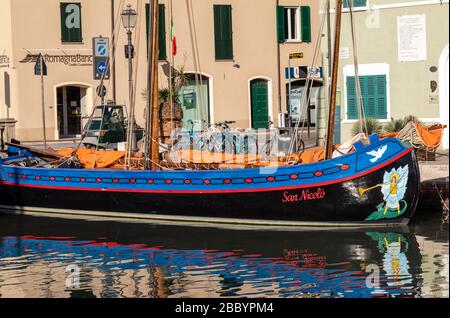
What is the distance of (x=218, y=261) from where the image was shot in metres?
19.3

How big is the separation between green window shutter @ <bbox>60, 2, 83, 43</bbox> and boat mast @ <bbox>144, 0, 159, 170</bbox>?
737 inches

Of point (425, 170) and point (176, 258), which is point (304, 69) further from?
point (176, 258)

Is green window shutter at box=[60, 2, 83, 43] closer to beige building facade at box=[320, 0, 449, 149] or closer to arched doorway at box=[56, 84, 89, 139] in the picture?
arched doorway at box=[56, 84, 89, 139]

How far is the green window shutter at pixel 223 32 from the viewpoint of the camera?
153ft

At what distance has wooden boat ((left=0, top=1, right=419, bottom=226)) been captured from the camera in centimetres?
2205

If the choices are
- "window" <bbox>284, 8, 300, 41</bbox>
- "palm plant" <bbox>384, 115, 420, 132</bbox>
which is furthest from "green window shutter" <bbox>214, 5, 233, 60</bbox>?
"palm plant" <bbox>384, 115, 420, 132</bbox>

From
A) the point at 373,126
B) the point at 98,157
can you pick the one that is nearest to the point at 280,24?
the point at 373,126

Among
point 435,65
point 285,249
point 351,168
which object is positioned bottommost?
point 285,249

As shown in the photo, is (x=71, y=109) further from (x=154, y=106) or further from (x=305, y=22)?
(x=154, y=106)

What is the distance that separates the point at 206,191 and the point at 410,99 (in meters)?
11.0

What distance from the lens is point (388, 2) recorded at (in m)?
32.8

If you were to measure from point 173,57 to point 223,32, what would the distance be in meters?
3.33

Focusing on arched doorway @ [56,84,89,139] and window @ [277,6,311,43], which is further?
window @ [277,6,311,43]
